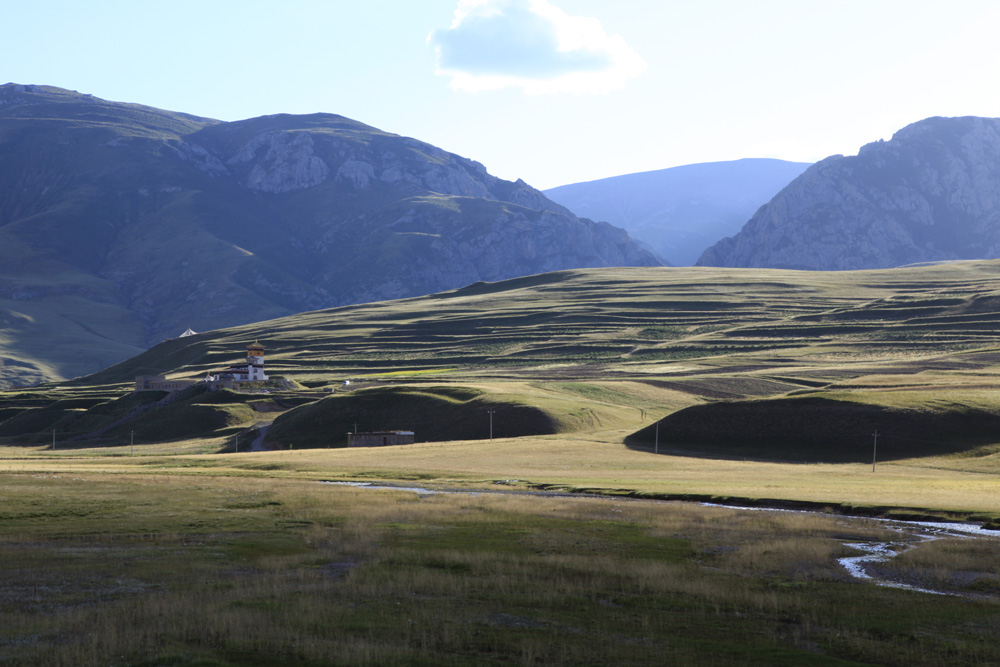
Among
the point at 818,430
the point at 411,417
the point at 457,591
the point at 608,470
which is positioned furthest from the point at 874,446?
the point at 411,417

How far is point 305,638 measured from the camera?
83.4 feet

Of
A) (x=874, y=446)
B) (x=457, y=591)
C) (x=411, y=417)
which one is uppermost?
(x=411, y=417)

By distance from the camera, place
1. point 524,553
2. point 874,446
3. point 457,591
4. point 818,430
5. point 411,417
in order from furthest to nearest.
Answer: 1. point 411,417
2. point 818,430
3. point 874,446
4. point 524,553
5. point 457,591

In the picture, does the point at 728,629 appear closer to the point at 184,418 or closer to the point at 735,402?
the point at 735,402

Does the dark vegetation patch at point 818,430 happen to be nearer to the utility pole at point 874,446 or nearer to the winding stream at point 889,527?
the utility pole at point 874,446

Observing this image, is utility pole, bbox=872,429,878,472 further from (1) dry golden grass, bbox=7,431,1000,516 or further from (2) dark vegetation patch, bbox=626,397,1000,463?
(1) dry golden grass, bbox=7,431,1000,516

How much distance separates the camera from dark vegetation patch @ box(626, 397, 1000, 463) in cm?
10606

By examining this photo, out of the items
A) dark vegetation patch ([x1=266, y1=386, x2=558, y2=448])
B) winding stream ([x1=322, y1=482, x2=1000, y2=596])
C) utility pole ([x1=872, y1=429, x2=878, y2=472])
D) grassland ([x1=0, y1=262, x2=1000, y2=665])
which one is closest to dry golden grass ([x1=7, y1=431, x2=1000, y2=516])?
grassland ([x1=0, y1=262, x2=1000, y2=665])

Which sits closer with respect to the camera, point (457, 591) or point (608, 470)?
point (457, 591)

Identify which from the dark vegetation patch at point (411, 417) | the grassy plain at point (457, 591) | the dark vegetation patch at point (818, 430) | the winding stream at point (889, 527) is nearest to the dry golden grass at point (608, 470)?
the winding stream at point (889, 527)

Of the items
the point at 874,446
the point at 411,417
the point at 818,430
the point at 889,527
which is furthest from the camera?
the point at 411,417

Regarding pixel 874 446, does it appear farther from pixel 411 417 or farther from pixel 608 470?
pixel 411 417

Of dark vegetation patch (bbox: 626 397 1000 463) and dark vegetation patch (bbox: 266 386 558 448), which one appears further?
dark vegetation patch (bbox: 266 386 558 448)

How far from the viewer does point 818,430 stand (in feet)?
371
